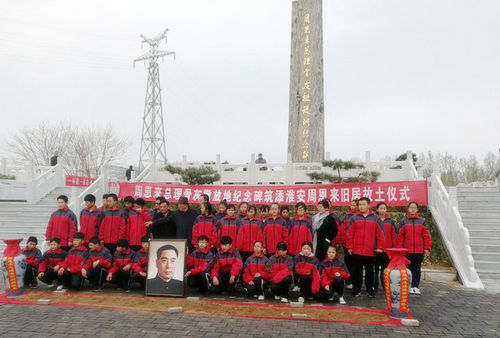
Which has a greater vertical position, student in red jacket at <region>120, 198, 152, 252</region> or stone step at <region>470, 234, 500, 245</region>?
student in red jacket at <region>120, 198, 152, 252</region>

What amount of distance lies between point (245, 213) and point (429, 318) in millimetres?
3357

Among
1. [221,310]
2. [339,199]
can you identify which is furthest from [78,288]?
[339,199]

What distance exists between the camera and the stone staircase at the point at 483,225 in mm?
7785

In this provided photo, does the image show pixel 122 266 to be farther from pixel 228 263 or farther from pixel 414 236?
pixel 414 236

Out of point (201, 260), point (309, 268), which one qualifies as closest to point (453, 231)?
point (309, 268)

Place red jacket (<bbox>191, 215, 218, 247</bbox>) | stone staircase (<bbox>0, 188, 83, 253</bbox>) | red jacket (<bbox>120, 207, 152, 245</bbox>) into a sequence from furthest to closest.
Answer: stone staircase (<bbox>0, 188, 83, 253</bbox>)
red jacket (<bbox>120, 207, 152, 245</bbox>)
red jacket (<bbox>191, 215, 218, 247</bbox>)

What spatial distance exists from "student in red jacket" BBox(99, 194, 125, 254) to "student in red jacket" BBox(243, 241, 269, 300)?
8.57 ft

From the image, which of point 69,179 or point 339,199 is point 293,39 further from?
point 69,179

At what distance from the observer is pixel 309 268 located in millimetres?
6109

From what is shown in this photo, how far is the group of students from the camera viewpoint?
20.2ft

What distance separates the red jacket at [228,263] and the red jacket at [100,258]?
75.5 inches

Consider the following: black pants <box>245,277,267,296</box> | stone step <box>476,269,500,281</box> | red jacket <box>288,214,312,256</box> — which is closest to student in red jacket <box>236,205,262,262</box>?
red jacket <box>288,214,312,256</box>

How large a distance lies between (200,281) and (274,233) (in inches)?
59.0

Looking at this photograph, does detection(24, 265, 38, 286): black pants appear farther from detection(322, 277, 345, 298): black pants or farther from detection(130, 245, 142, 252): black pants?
detection(322, 277, 345, 298): black pants
